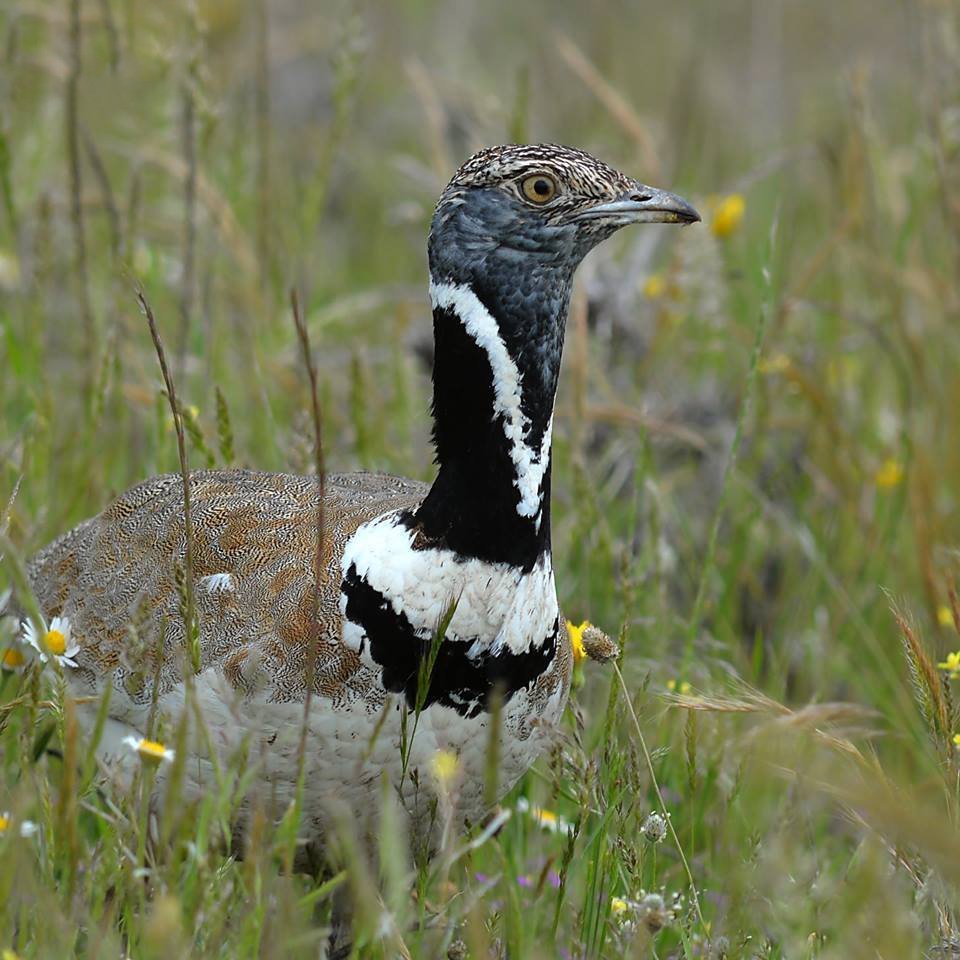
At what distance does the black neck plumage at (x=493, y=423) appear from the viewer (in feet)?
9.13

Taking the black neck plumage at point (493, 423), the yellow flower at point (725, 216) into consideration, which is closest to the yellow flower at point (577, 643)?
the black neck plumage at point (493, 423)

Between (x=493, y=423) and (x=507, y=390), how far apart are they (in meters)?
0.07

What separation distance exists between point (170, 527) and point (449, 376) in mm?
793

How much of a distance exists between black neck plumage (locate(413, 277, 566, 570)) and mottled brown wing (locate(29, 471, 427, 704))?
0.95 feet

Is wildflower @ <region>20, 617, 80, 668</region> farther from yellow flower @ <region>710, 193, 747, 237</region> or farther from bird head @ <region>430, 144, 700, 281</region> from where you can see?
yellow flower @ <region>710, 193, 747, 237</region>

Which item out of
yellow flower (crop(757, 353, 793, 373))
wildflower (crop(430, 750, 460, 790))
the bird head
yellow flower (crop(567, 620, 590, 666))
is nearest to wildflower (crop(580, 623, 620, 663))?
yellow flower (crop(567, 620, 590, 666))

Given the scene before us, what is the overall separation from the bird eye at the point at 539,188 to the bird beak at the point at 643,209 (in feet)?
0.22

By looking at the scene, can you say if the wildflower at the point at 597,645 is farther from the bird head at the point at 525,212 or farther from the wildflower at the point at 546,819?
the bird head at the point at 525,212

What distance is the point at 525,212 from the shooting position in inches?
111

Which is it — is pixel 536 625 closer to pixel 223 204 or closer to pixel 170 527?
pixel 170 527

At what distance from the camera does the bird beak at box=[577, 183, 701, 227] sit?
286 centimetres

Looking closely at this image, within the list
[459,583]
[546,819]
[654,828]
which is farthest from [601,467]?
[654,828]

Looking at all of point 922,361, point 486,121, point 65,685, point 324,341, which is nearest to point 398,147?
point 324,341

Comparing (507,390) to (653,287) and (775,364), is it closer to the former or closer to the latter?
(775,364)
